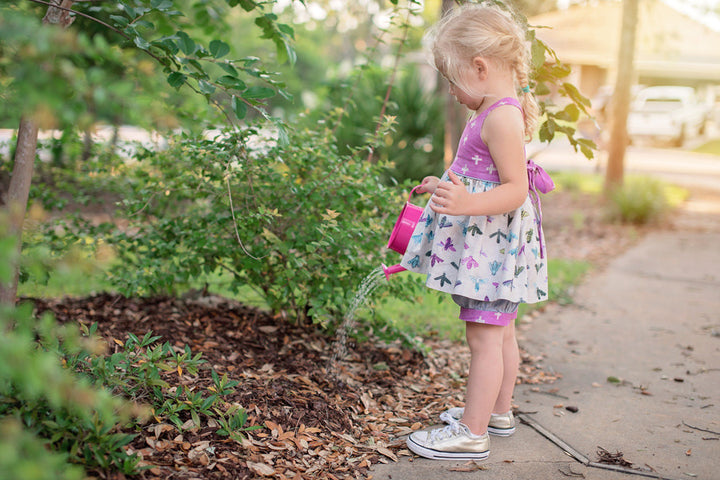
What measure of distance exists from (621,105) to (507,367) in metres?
8.01

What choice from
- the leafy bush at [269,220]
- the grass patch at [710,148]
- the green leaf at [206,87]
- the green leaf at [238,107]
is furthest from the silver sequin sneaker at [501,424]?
the grass patch at [710,148]

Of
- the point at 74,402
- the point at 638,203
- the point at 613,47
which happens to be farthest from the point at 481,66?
the point at 613,47

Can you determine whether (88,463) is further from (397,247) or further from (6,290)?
(397,247)

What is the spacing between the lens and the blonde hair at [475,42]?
234 cm

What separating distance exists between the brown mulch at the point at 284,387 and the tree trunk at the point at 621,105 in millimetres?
6744

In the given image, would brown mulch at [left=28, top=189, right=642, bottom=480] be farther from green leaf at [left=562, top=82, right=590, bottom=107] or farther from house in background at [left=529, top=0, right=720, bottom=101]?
house in background at [left=529, top=0, right=720, bottom=101]

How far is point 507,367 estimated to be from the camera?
2.69 m

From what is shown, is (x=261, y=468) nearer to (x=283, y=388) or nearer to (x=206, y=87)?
(x=283, y=388)

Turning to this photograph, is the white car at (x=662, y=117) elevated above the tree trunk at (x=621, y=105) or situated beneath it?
elevated above

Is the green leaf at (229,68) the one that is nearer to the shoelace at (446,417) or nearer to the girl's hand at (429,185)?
the girl's hand at (429,185)

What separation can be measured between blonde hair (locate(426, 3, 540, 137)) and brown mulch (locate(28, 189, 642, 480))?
1.43 metres

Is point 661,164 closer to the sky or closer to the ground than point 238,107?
closer to the sky

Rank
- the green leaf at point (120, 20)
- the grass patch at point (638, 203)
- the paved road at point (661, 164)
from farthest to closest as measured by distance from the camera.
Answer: the paved road at point (661, 164) < the grass patch at point (638, 203) < the green leaf at point (120, 20)

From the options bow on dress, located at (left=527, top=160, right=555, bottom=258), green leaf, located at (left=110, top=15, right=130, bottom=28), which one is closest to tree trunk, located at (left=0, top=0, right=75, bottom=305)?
green leaf, located at (left=110, top=15, right=130, bottom=28)
